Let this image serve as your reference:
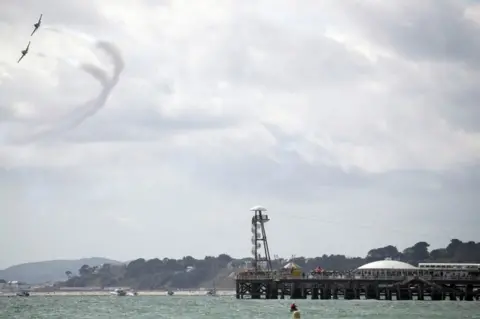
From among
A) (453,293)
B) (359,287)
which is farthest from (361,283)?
(453,293)

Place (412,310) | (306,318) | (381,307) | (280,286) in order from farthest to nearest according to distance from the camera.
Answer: (280,286), (381,307), (412,310), (306,318)

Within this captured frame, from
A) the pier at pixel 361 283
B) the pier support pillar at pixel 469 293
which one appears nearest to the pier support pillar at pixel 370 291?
the pier at pixel 361 283

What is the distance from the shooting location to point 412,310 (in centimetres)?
11756

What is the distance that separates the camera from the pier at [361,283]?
5984 inches

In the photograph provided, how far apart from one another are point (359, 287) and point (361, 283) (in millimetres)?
659

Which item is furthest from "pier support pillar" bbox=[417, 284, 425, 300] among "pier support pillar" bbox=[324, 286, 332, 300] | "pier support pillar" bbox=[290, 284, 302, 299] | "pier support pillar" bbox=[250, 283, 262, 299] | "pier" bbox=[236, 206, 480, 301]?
"pier support pillar" bbox=[250, 283, 262, 299]

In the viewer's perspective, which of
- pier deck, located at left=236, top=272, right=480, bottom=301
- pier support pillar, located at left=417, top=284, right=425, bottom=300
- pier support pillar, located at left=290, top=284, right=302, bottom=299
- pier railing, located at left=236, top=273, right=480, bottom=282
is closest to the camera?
pier support pillar, located at left=417, top=284, right=425, bottom=300

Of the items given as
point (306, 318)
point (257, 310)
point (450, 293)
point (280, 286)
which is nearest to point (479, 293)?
point (450, 293)

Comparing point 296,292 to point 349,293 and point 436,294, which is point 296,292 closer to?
point 349,293

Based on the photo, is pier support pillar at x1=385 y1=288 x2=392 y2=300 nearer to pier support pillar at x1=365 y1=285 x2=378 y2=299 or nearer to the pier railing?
the pier railing

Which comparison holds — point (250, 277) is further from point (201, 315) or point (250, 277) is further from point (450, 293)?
point (201, 315)

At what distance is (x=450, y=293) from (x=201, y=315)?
52122mm

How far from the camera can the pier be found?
152 metres

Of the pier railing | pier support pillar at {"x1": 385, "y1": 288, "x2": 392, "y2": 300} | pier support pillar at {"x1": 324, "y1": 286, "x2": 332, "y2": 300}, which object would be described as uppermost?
the pier railing
